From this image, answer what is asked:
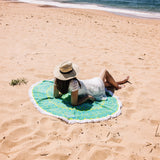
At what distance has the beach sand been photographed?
2.92m

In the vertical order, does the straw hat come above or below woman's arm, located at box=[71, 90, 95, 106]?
above

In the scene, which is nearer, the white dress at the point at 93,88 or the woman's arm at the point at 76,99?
the woman's arm at the point at 76,99

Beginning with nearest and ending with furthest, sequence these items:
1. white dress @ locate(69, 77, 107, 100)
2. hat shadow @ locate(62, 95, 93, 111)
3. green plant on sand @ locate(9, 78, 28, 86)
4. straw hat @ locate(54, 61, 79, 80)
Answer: straw hat @ locate(54, 61, 79, 80) < hat shadow @ locate(62, 95, 93, 111) < white dress @ locate(69, 77, 107, 100) < green plant on sand @ locate(9, 78, 28, 86)

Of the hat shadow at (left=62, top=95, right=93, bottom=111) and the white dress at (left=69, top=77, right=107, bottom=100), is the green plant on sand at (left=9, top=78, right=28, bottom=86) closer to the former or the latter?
the hat shadow at (left=62, top=95, right=93, bottom=111)

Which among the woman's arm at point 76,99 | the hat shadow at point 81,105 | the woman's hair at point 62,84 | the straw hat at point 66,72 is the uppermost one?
the straw hat at point 66,72

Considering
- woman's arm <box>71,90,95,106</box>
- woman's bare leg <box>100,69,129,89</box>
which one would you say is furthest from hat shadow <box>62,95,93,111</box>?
woman's bare leg <box>100,69,129,89</box>

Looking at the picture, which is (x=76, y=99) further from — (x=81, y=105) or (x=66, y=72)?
(x=66, y=72)

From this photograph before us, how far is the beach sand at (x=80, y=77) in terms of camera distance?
2.92 m

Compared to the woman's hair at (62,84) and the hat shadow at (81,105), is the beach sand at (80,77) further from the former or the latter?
the woman's hair at (62,84)

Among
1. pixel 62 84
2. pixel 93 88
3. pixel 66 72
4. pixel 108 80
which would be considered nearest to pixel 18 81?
pixel 62 84

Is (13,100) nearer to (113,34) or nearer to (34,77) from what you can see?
(34,77)

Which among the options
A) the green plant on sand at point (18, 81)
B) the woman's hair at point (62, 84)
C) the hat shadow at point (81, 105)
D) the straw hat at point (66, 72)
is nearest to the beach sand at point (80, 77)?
the green plant on sand at point (18, 81)

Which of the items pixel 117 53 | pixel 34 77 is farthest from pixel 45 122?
pixel 117 53

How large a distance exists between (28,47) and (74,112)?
4011 mm
